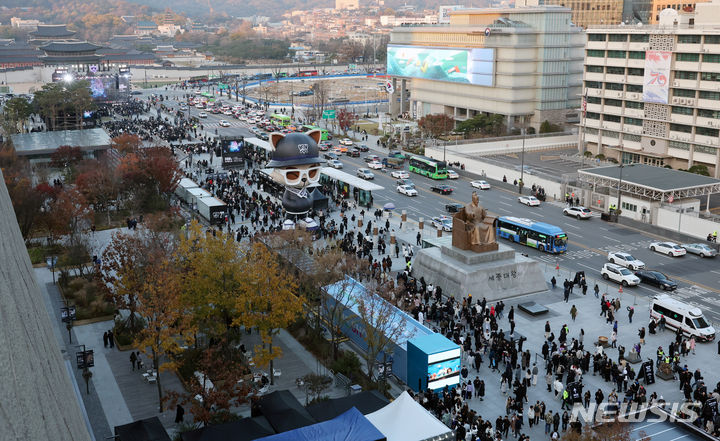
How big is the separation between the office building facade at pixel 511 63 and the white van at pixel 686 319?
2338 inches

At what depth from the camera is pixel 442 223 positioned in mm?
49656

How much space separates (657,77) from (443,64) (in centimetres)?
3473

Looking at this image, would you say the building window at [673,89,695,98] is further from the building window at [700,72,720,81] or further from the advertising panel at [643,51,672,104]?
the building window at [700,72,720,81]

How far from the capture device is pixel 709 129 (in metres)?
64.1

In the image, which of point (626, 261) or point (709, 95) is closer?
point (626, 261)

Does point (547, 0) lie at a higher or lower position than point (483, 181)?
higher

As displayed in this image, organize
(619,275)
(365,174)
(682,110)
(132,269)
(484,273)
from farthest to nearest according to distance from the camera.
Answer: (365,174), (682,110), (619,275), (484,273), (132,269)

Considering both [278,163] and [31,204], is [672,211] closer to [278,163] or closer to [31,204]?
[278,163]

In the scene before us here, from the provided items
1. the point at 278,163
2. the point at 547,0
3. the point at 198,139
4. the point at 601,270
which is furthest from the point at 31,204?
the point at 547,0

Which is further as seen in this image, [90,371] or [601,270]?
[601,270]

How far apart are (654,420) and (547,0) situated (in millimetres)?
130828

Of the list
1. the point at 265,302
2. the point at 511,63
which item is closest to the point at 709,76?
the point at 511,63

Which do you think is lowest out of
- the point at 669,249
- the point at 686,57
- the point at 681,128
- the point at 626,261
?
the point at 669,249

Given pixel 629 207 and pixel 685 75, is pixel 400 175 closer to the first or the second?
pixel 629 207
